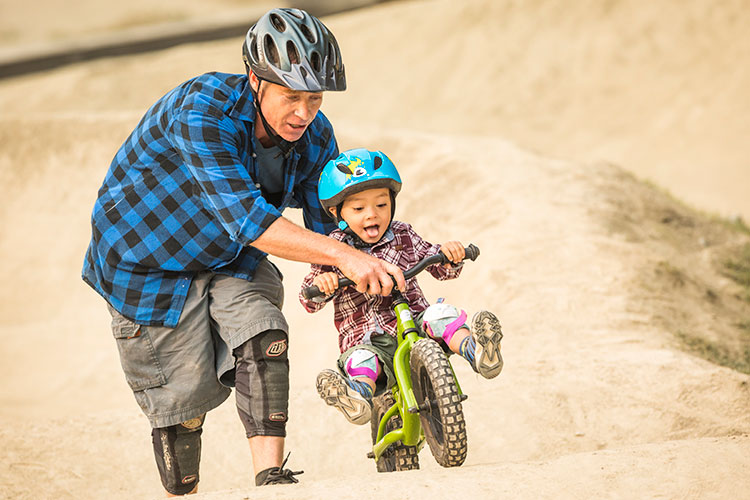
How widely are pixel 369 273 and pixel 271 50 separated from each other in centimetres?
115

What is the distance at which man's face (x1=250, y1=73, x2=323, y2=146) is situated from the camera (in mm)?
3646

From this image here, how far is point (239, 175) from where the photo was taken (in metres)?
3.50

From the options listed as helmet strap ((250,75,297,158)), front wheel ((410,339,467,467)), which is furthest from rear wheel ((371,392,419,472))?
helmet strap ((250,75,297,158))

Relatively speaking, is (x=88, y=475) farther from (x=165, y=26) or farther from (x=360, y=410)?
(x=165, y=26)

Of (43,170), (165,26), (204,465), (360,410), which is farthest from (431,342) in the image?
(165,26)

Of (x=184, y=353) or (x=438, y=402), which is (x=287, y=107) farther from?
(x=438, y=402)

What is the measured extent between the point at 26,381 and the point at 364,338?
880 cm

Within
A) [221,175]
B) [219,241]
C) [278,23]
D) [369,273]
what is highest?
[278,23]

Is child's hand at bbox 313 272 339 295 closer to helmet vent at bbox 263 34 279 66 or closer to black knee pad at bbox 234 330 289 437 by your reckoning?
black knee pad at bbox 234 330 289 437

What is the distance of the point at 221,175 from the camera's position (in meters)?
3.46

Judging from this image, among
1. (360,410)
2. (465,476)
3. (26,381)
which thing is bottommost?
(465,476)

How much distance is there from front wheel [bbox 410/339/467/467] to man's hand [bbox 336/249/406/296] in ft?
1.16

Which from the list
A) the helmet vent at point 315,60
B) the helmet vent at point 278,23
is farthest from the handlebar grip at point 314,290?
the helmet vent at point 278,23

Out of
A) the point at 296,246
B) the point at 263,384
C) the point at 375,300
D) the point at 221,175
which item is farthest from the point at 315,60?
the point at 263,384
